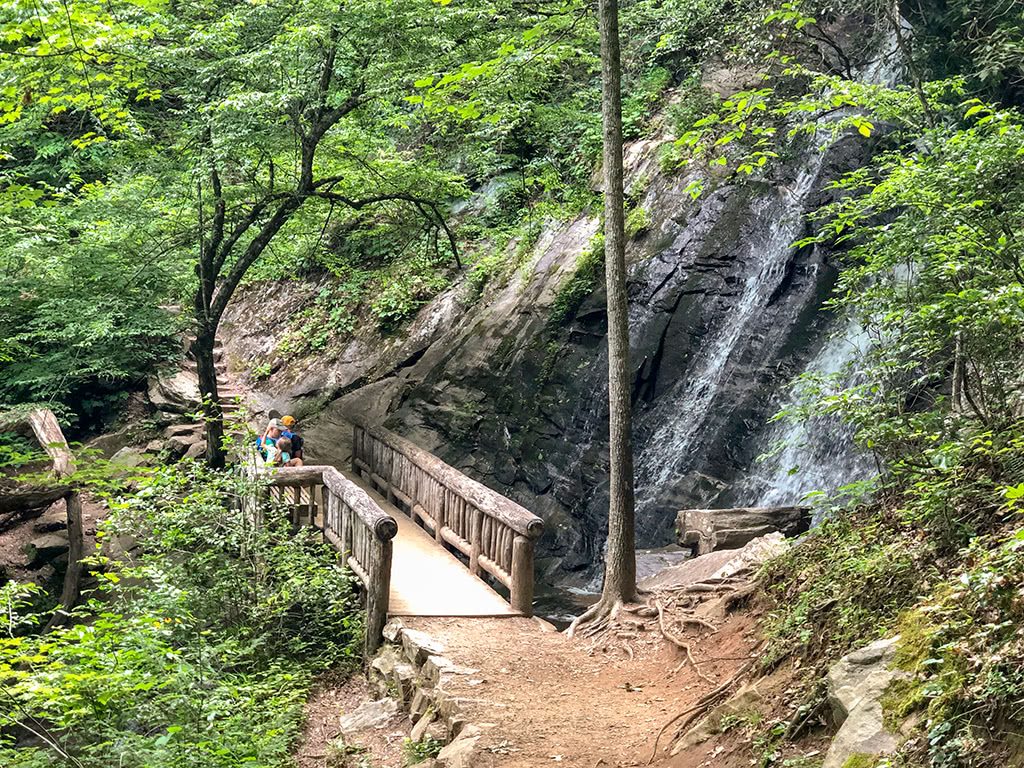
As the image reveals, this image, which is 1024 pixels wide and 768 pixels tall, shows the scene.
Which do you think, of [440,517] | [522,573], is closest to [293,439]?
[440,517]

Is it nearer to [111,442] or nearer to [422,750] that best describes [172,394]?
[111,442]

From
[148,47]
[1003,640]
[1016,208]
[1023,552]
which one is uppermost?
[148,47]

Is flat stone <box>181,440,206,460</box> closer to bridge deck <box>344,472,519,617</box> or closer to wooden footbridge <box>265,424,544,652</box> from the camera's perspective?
wooden footbridge <box>265,424,544,652</box>

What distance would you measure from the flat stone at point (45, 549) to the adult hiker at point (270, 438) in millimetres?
4592

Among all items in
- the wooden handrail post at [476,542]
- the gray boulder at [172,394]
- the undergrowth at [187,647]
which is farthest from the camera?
the gray boulder at [172,394]

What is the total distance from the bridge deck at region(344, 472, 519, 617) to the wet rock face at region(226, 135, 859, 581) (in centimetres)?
307

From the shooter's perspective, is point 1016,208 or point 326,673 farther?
point 326,673

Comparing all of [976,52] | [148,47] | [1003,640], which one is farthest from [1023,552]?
[148,47]

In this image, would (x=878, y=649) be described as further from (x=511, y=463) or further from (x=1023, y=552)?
(x=511, y=463)

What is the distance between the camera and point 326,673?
884 cm

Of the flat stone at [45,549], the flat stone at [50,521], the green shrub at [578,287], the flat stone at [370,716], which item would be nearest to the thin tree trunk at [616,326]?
the flat stone at [370,716]

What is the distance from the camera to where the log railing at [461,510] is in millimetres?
8969

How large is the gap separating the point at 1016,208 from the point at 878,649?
3.54 metres

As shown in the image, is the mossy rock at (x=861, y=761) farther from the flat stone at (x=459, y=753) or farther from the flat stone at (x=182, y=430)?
the flat stone at (x=182, y=430)
